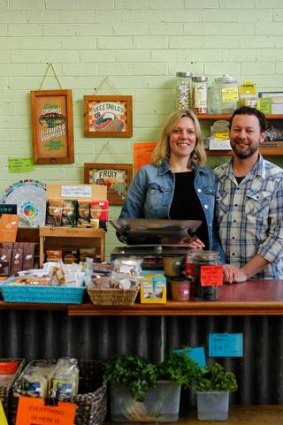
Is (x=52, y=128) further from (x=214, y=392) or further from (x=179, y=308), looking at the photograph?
(x=214, y=392)

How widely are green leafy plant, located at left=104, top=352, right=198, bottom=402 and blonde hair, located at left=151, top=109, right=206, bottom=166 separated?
124 centimetres

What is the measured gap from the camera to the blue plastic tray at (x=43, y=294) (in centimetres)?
205

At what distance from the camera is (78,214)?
9.11ft

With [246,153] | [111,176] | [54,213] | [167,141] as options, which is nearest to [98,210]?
[54,213]

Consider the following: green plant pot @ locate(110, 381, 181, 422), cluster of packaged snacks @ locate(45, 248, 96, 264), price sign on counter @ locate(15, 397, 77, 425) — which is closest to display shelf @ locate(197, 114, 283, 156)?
cluster of packaged snacks @ locate(45, 248, 96, 264)

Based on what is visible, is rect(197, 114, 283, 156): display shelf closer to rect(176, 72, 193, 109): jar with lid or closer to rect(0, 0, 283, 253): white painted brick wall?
rect(176, 72, 193, 109): jar with lid

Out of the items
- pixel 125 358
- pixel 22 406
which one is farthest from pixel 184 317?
pixel 22 406

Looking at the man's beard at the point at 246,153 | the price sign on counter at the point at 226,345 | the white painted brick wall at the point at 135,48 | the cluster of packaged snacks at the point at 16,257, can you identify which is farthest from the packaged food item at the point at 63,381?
the white painted brick wall at the point at 135,48

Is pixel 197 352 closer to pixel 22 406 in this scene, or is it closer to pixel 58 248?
pixel 22 406

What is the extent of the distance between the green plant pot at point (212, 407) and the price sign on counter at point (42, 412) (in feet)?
1.62

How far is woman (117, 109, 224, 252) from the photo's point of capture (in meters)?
2.97

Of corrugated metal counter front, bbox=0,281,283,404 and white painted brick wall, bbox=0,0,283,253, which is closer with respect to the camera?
corrugated metal counter front, bbox=0,281,283,404

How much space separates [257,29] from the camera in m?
4.43

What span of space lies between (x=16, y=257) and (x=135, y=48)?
2.39m
